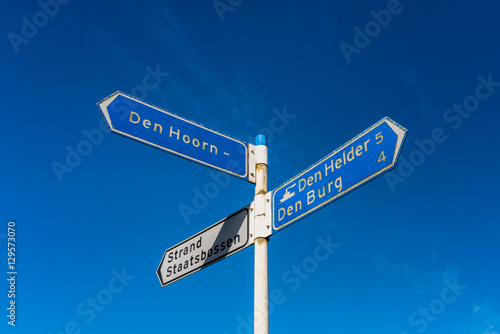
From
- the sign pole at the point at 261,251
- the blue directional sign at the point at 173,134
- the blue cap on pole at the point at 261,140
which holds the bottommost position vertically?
the sign pole at the point at 261,251

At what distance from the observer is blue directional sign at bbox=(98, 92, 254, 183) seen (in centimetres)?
347

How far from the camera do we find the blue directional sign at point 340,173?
9.63 ft

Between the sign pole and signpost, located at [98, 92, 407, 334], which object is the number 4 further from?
the sign pole

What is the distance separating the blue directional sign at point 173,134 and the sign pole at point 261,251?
4.7 inches

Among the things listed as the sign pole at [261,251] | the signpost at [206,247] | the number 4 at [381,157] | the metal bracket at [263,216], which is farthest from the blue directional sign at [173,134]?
the number 4 at [381,157]

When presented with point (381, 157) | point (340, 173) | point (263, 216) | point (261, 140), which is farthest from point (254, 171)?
point (381, 157)

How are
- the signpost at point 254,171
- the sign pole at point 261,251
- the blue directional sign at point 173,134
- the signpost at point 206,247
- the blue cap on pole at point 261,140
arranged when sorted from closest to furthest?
the signpost at point 254,171, the sign pole at point 261,251, the blue directional sign at point 173,134, the signpost at point 206,247, the blue cap on pole at point 261,140

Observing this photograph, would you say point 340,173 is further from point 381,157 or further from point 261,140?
point 261,140

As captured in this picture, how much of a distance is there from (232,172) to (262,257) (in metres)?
0.80

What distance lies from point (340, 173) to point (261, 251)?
88cm

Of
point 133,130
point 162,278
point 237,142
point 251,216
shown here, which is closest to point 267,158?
point 237,142

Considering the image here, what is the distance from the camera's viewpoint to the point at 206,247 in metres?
3.94

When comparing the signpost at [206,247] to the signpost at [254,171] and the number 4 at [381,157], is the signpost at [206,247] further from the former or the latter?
the number 4 at [381,157]

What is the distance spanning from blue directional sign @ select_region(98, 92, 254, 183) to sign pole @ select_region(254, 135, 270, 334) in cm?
12
